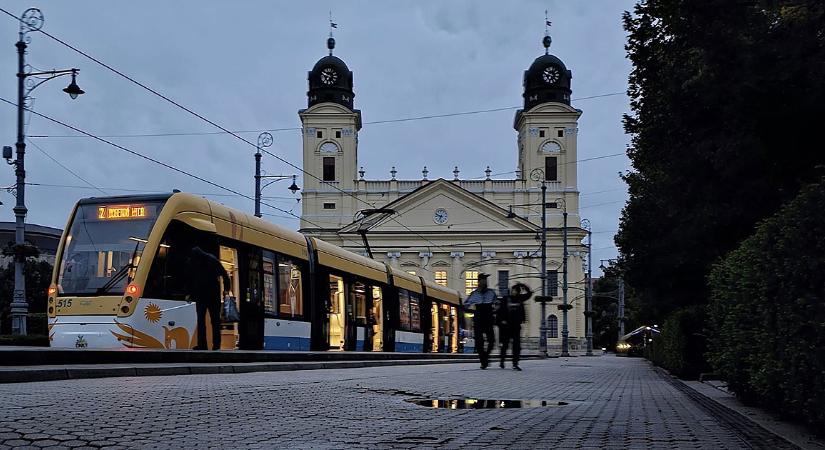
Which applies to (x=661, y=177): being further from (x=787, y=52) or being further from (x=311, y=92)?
(x=311, y=92)

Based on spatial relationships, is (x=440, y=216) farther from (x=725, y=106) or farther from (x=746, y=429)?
(x=746, y=429)

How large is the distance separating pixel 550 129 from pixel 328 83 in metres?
22.4

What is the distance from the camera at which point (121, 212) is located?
16.9 meters

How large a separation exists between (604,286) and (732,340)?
114 meters

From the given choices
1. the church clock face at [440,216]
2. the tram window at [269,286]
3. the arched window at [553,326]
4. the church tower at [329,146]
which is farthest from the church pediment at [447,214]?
the tram window at [269,286]

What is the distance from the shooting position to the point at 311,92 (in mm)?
89875

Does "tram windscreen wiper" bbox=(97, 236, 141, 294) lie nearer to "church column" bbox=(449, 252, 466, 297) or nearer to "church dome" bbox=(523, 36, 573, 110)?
"church column" bbox=(449, 252, 466, 297)

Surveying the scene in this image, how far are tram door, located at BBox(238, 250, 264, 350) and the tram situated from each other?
2cm

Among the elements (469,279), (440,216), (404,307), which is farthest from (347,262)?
(440,216)

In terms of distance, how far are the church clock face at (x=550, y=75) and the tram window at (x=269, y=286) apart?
74949 millimetres

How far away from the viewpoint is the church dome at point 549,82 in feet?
299

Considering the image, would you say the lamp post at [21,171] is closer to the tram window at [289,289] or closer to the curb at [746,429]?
the tram window at [289,289]

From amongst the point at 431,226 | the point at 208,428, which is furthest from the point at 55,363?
the point at 431,226

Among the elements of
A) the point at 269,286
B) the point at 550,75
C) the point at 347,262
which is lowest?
the point at 269,286
